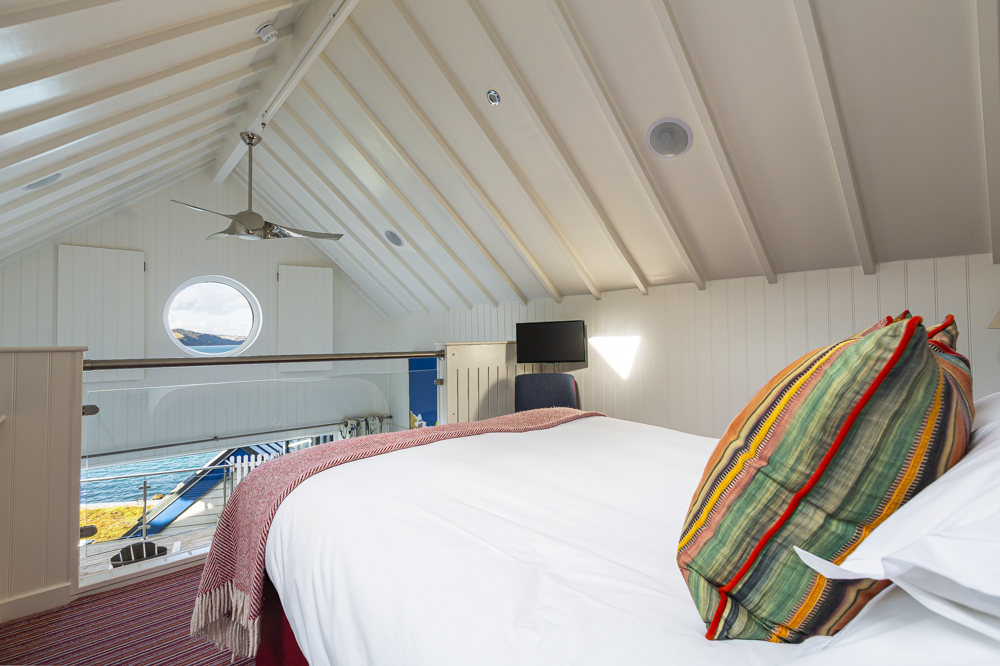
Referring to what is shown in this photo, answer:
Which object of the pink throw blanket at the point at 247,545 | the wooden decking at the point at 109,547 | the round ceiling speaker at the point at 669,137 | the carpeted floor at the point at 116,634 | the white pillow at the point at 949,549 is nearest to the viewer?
the white pillow at the point at 949,549

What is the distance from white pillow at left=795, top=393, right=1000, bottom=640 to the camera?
39 centimetres

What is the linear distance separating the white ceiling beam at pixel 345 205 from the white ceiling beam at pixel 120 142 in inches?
24.9

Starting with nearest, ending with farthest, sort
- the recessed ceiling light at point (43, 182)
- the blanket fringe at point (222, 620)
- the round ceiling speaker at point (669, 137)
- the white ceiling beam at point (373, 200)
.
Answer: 1. the blanket fringe at point (222, 620)
2. the round ceiling speaker at point (669, 137)
3. the recessed ceiling light at point (43, 182)
4. the white ceiling beam at point (373, 200)

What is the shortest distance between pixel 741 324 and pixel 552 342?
159 cm

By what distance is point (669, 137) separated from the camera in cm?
280

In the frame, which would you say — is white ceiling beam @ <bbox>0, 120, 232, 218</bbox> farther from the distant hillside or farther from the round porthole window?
the distant hillside


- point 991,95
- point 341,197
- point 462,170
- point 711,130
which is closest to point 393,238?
point 341,197

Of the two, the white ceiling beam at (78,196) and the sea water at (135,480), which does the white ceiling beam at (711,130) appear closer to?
the sea water at (135,480)

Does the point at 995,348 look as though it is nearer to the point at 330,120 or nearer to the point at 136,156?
the point at 330,120

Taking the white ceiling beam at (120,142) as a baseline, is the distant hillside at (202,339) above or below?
below

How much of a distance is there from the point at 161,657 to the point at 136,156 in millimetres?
3872

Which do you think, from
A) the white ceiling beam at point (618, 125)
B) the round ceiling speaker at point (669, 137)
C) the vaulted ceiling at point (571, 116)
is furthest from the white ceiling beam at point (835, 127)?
the white ceiling beam at point (618, 125)

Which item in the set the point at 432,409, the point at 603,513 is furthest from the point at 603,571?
the point at 432,409

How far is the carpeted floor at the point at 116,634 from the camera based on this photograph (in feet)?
5.84
